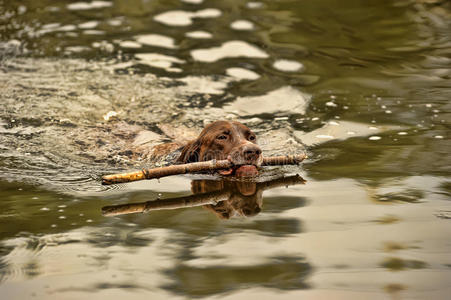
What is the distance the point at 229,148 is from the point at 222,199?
105 cm

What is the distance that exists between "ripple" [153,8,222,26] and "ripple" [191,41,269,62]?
149 centimetres

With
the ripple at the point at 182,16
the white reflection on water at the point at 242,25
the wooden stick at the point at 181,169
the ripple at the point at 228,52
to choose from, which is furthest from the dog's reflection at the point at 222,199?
the ripple at the point at 182,16

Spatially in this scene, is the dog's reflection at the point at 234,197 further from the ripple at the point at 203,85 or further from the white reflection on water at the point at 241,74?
the white reflection on water at the point at 241,74

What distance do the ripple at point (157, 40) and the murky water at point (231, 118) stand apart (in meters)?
0.08

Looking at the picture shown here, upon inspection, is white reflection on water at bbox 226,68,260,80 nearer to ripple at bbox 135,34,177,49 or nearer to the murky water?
the murky water

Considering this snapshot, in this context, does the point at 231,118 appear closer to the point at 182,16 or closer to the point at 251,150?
the point at 251,150

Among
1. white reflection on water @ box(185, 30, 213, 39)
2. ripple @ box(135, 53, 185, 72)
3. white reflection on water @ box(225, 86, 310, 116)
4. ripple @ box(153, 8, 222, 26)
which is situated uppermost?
ripple @ box(153, 8, 222, 26)

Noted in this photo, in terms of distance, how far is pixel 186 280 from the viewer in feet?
11.4

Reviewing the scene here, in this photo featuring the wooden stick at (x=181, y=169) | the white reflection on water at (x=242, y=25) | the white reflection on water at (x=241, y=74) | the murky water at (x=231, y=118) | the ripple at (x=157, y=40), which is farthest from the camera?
the white reflection on water at (x=242, y=25)

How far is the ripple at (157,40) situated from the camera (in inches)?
460

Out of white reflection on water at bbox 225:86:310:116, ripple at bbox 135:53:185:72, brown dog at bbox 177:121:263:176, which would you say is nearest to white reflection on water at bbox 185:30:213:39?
ripple at bbox 135:53:185:72

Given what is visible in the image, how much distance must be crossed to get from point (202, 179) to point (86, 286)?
98.5 inches

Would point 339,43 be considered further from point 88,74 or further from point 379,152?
point 379,152

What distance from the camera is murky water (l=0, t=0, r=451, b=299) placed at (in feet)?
11.7
